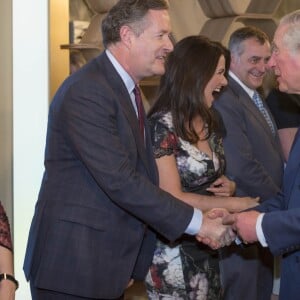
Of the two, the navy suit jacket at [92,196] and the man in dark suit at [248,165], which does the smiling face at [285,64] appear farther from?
the man in dark suit at [248,165]

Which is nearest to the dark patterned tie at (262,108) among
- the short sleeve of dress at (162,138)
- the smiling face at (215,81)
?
the smiling face at (215,81)

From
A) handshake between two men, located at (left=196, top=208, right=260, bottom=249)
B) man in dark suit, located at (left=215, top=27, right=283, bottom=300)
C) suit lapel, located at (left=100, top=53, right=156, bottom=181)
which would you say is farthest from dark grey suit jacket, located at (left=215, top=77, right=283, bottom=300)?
suit lapel, located at (left=100, top=53, right=156, bottom=181)

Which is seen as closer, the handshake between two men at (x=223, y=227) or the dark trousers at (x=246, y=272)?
the handshake between two men at (x=223, y=227)

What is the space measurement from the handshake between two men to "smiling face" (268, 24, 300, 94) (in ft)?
1.54

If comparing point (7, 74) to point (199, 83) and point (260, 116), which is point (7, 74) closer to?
point (199, 83)

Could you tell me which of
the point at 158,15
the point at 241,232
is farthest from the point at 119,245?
the point at 158,15

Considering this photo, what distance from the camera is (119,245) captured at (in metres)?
2.70

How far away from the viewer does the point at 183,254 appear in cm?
310

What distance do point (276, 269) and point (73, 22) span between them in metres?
1.99

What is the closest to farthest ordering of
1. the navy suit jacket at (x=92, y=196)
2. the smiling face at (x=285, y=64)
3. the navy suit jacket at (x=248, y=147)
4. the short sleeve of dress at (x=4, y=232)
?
the short sleeve of dress at (x=4, y=232) → the navy suit jacket at (x=92, y=196) → the smiling face at (x=285, y=64) → the navy suit jacket at (x=248, y=147)

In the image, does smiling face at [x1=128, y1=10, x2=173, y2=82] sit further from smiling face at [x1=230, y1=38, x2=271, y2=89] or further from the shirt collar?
smiling face at [x1=230, y1=38, x2=271, y2=89]

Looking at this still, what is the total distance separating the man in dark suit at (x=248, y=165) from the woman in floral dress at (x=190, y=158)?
0.16 meters

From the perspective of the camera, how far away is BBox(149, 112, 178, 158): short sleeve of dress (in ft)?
10.2

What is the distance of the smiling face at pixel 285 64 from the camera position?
2.74m
